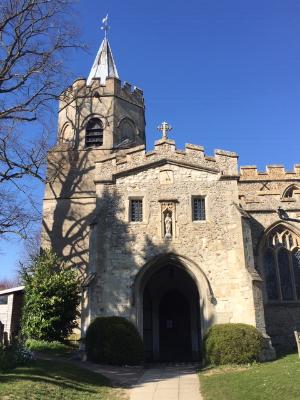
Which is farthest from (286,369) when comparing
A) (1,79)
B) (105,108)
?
(105,108)

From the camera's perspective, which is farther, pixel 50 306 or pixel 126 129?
pixel 126 129

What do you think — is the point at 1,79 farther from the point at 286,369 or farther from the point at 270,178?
the point at 270,178

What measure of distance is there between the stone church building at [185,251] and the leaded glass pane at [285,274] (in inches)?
1.8

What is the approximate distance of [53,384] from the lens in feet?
31.6

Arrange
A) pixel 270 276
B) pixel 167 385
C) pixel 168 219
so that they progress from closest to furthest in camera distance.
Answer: pixel 167 385 → pixel 168 219 → pixel 270 276

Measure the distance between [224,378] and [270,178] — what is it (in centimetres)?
1603

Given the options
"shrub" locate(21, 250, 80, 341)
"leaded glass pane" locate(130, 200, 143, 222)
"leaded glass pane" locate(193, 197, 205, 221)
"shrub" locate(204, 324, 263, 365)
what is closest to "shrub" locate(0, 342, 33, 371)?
"shrub" locate(21, 250, 80, 341)

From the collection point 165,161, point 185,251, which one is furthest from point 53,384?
point 165,161

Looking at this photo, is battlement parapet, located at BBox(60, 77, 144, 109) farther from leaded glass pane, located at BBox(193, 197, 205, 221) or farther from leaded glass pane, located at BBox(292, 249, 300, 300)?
leaded glass pane, located at BBox(292, 249, 300, 300)

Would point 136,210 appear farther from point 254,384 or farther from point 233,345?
point 254,384

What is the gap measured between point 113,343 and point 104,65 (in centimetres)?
2268

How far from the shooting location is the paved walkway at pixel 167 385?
997 cm

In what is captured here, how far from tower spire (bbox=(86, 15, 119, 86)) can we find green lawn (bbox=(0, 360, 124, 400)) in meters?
22.1

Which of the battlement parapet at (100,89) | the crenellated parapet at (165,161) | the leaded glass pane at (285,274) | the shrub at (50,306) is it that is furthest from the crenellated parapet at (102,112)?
the leaded glass pane at (285,274)
